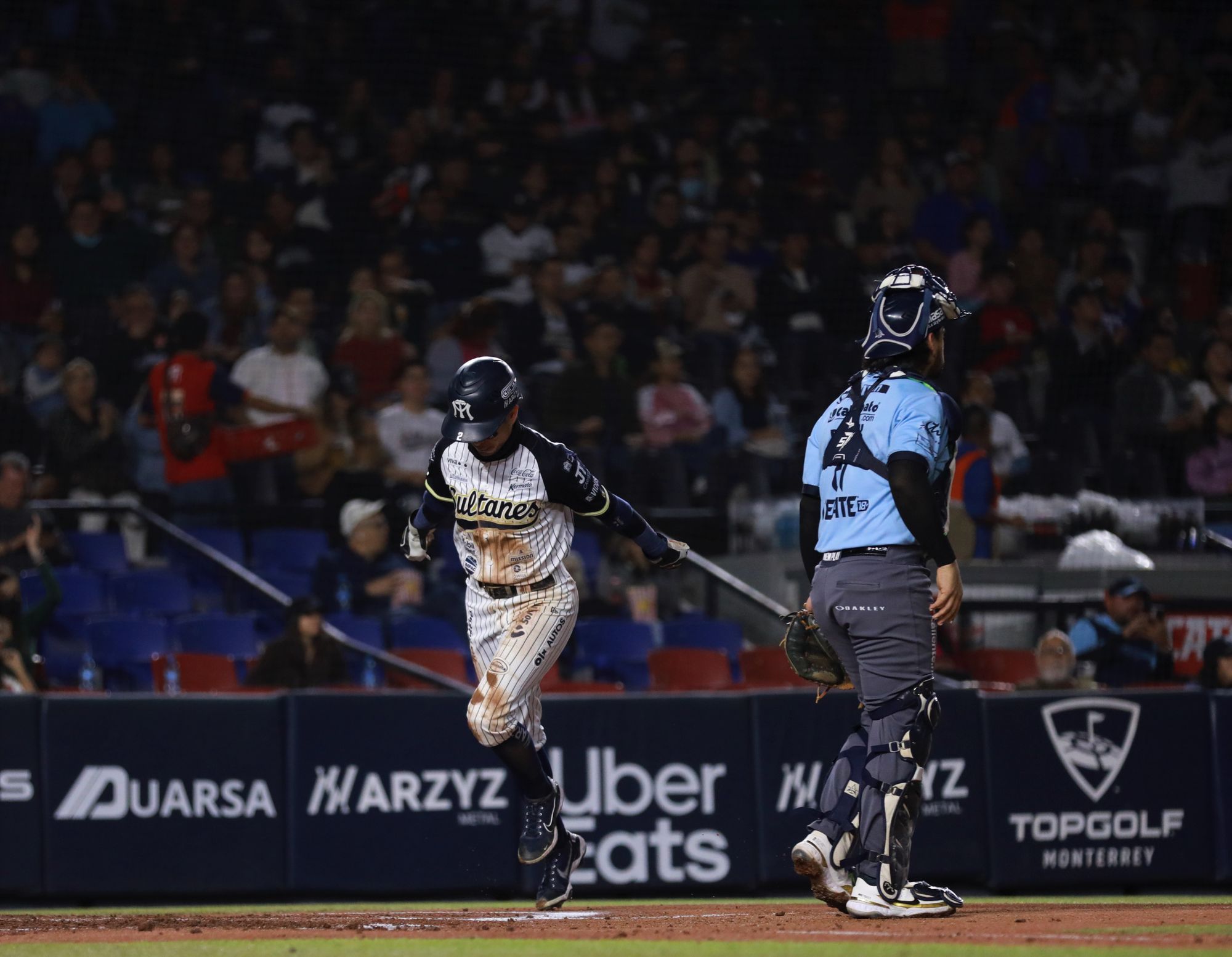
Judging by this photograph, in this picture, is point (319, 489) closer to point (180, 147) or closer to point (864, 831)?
point (180, 147)

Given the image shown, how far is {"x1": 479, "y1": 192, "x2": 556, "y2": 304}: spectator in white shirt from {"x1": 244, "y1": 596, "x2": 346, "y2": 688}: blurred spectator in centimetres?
471

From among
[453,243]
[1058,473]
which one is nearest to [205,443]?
[453,243]

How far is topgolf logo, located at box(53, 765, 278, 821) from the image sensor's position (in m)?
8.97

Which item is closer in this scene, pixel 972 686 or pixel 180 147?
pixel 972 686

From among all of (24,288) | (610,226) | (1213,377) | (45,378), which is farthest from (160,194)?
(1213,377)

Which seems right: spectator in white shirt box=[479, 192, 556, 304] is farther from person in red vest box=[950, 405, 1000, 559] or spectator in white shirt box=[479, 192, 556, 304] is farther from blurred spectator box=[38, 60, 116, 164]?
person in red vest box=[950, 405, 1000, 559]

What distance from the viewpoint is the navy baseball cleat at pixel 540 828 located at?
21.1 ft

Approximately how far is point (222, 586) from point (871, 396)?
6793mm

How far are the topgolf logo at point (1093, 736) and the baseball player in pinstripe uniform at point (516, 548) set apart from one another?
3934 millimetres

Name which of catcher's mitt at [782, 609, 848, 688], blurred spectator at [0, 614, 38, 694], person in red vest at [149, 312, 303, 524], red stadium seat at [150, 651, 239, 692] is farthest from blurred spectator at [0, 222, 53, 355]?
catcher's mitt at [782, 609, 848, 688]

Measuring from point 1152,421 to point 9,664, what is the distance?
8365mm

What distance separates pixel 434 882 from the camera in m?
9.15

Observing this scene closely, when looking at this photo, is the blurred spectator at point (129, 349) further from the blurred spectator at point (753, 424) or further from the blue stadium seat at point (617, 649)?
the blurred spectator at point (753, 424)

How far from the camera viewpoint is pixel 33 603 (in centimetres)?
1045
